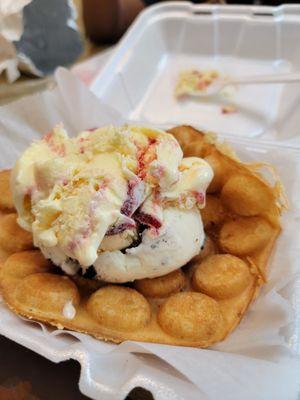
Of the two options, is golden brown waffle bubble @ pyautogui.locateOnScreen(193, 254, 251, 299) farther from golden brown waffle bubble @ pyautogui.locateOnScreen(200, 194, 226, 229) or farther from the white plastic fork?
the white plastic fork

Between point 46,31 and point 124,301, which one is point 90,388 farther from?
point 46,31

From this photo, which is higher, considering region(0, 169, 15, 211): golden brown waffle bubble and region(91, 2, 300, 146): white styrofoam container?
region(0, 169, 15, 211): golden brown waffle bubble

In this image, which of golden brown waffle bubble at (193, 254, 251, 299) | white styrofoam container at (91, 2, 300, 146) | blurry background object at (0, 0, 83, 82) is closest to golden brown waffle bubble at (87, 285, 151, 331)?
golden brown waffle bubble at (193, 254, 251, 299)

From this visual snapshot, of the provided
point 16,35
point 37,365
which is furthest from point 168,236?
point 16,35

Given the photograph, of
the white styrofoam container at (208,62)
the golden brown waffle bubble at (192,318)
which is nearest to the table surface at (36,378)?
the golden brown waffle bubble at (192,318)

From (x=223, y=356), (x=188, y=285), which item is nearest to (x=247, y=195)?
(x=188, y=285)

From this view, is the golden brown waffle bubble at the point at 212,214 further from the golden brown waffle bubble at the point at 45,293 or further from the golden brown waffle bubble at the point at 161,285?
the golden brown waffle bubble at the point at 45,293

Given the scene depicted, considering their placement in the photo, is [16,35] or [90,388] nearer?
[90,388]
